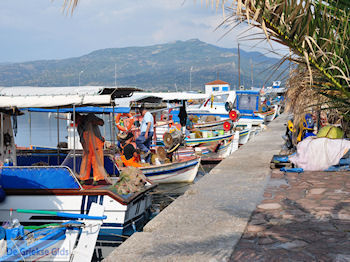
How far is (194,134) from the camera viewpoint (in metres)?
21.1

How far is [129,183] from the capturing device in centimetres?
890

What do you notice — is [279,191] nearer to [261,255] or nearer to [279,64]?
[261,255]

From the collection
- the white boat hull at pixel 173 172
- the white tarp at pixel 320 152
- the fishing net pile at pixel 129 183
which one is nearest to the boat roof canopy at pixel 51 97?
the fishing net pile at pixel 129 183

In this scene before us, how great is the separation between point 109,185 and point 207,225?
413 centimetres

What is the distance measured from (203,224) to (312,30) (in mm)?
3463

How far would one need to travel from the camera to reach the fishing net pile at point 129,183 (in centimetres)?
875

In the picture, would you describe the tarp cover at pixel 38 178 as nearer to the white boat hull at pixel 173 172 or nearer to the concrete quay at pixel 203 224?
the concrete quay at pixel 203 224

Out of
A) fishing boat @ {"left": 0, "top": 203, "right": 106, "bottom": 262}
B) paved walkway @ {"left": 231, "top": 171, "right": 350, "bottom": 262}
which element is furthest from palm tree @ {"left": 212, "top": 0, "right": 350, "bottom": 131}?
fishing boat @ {"left": 0, "top": 203, "right": 106, "bottom": 262}

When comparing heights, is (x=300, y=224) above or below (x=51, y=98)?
below

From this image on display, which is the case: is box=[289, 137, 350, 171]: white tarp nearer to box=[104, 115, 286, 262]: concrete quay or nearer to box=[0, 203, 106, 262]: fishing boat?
box=[104, 115, 286, 262]: concrete quay

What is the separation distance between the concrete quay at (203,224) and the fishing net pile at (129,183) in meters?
1.46

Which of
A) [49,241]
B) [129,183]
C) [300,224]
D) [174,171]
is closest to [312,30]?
[300,224]

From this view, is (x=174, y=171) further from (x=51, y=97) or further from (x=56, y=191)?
(x=51, y=97)

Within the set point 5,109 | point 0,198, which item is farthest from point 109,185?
point 5,109
